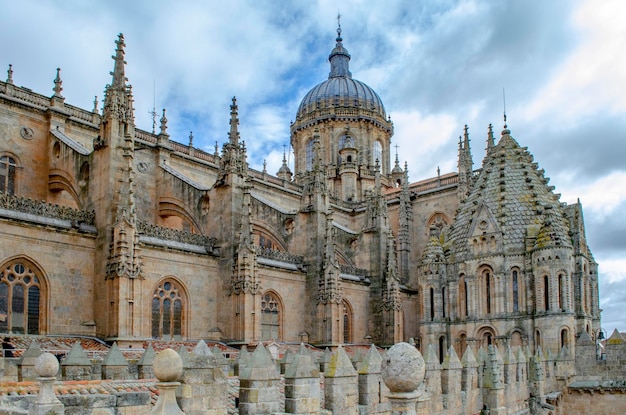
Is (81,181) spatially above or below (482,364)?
above

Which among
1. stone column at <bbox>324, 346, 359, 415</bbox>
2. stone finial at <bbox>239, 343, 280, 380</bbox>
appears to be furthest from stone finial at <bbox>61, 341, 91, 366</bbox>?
stone column at <bbox>324, 346, 359, 415</bbox>

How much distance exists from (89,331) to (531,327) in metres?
20.0

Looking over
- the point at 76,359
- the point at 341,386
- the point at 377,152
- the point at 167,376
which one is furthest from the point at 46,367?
the point at 377,152

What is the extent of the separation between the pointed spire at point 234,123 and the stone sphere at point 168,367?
76.1ft

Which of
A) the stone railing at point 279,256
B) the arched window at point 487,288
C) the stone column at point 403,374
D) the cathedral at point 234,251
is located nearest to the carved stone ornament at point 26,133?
the cathedral at point 234,251

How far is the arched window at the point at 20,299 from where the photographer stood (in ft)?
68.9

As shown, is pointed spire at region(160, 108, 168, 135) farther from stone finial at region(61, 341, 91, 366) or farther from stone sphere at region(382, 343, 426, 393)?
stone sphere at region(382, 343, 426, 393)

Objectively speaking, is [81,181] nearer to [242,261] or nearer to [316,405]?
[242,261]

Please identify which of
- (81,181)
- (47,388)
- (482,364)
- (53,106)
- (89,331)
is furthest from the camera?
(53,106)

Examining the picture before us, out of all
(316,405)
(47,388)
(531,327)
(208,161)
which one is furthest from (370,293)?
(47,388)

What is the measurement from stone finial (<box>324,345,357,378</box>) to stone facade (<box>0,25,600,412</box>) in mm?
4324

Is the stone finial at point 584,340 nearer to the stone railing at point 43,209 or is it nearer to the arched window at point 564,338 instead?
the arched window at point 564,338

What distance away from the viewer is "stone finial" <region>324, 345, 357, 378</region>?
13.8m

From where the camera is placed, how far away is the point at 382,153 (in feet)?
193
